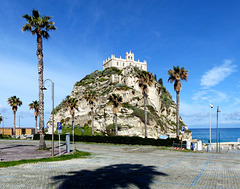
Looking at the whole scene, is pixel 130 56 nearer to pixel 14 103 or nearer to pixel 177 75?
pixel 14 103

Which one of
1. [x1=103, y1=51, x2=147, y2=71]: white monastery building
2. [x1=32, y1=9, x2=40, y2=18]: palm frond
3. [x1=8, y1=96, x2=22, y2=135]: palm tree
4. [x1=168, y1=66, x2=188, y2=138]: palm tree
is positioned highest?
[x1=103, y1=51, x2=147, y2=71]: white monastery building

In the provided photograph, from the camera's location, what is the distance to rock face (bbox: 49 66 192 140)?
240 ft

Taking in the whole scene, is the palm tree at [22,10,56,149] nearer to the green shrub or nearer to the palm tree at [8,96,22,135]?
the green shrub

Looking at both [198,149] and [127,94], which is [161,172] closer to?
[198,149]

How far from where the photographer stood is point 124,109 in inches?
3051

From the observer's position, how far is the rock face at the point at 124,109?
73125 millimetres

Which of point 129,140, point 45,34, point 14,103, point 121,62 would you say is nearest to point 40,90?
point 45,34

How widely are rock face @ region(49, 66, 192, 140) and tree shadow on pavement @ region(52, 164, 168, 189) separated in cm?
3539

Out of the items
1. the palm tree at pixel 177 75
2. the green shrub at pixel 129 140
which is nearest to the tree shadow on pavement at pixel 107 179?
the green shrub at pixel 129 140

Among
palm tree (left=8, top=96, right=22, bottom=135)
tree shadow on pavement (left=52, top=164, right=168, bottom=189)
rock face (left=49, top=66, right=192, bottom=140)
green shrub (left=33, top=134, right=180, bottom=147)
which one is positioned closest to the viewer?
tree shadow on pavement (left=52, top=164, right=168, bottom=189)

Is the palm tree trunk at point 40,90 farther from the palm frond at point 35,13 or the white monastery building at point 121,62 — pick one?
the white monastery building at point 121,62

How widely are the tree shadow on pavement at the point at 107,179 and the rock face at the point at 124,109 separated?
116ft

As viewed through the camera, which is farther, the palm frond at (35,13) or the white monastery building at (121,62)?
the white monastery building at (121,62)

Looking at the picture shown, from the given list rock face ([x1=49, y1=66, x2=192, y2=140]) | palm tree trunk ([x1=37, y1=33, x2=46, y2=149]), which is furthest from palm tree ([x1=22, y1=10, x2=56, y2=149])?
rock face ([x1=49, y1=66, x2=192, y2=140])
